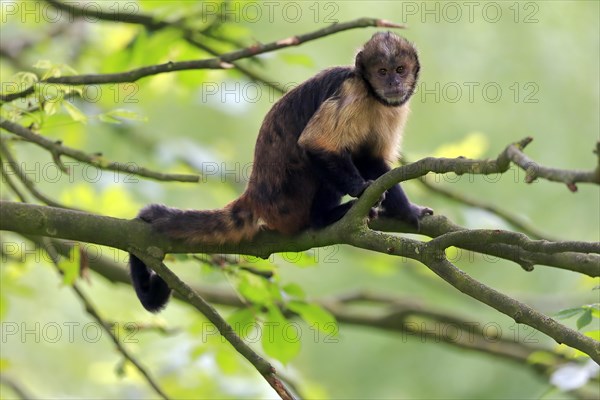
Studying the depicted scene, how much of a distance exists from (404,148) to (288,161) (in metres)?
6.74

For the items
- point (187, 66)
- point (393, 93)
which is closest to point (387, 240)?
point (393, 93)

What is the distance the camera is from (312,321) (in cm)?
611

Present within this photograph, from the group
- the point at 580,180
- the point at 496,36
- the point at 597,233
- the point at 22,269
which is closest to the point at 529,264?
the point at 580,180

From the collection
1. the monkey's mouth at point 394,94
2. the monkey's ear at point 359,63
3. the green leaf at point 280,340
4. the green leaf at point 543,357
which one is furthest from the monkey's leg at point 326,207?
the green leaf at point 543,357

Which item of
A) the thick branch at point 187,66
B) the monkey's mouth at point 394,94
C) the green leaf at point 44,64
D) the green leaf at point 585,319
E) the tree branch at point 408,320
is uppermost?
the green leaf at point 44,64

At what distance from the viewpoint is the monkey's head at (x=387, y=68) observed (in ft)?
21.6

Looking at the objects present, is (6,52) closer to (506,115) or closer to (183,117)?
(183,117)

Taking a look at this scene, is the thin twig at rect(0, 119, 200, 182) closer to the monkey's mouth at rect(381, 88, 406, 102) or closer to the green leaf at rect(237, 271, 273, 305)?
the green leaf at rect(237, 271, 273, 305)

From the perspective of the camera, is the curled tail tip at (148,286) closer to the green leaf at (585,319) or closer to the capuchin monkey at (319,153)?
the capuchin monkey at (319,153)

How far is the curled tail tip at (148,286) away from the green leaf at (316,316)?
94 cm

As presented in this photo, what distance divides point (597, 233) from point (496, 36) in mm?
4843

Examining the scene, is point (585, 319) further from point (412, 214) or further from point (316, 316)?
point (316, 316)

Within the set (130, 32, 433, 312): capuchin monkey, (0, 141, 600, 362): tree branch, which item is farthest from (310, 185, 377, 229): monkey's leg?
(0, 141, 600, 362): tree branch

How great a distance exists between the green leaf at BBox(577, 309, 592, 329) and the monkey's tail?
2352mm
